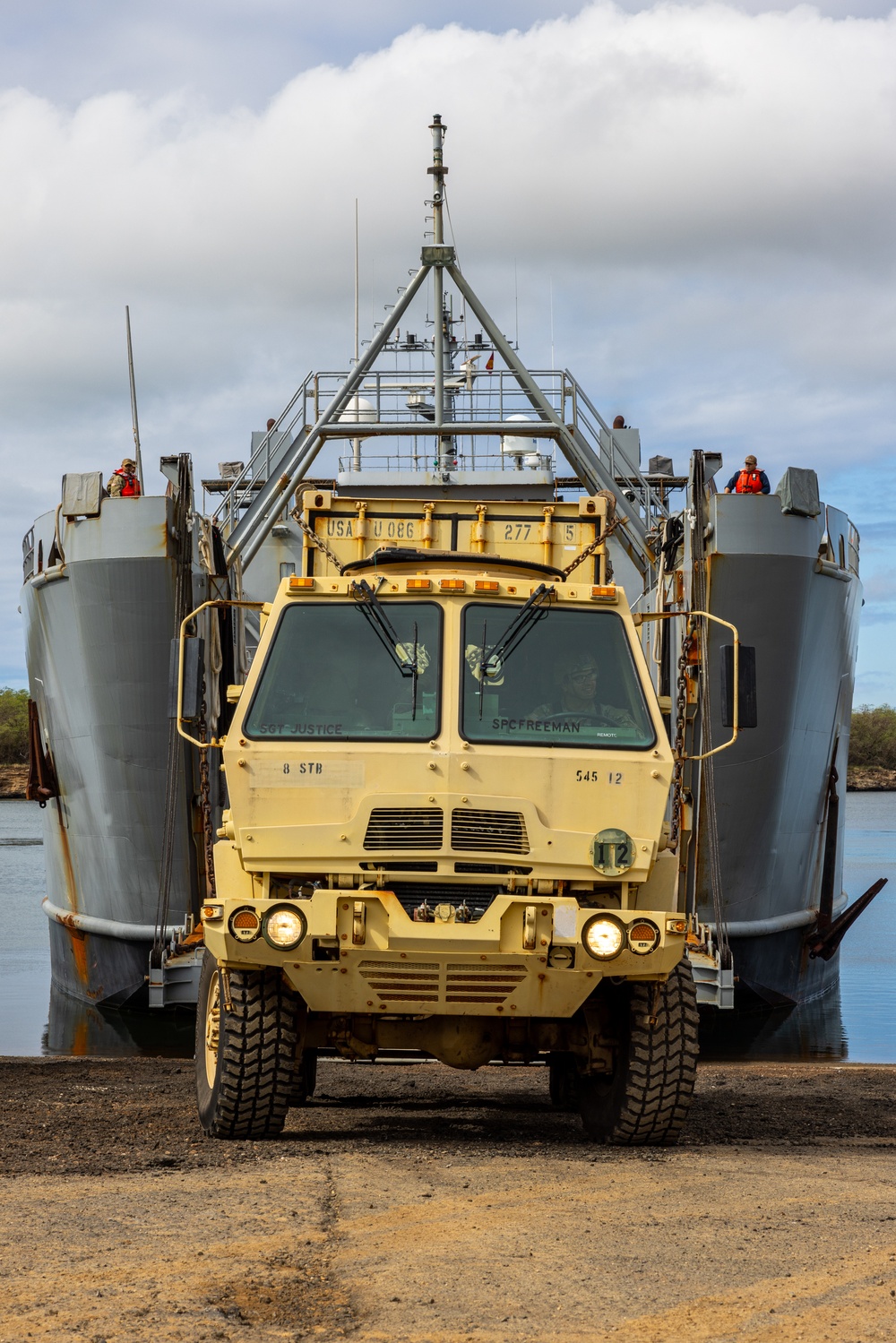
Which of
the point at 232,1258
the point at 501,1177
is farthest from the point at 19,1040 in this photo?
the point at 232,1258

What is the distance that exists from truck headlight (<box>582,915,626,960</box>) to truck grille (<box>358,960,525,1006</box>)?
290 millimetres

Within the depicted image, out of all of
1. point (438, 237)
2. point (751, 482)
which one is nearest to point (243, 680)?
point (751, 482)

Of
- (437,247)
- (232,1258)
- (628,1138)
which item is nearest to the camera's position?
(232,1258)

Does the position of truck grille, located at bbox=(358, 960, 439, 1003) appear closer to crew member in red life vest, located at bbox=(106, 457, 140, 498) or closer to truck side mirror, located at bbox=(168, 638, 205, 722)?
truck side mirror, located at bbox=(168, 638, 205, 722)

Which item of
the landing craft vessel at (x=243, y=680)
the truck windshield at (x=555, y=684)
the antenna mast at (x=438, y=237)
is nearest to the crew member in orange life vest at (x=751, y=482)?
the landing craft vessel at (x=243, y=680)

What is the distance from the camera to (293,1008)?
6.64m

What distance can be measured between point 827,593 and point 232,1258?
11901 mm

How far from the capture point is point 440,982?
623 centimetres

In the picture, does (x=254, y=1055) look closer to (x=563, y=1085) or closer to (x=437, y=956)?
(x=437, y=956)

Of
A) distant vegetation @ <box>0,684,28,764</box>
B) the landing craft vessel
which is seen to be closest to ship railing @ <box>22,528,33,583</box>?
the landing craft vessel

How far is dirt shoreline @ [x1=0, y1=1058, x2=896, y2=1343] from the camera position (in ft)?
12.9

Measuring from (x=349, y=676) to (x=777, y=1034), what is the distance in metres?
9.82

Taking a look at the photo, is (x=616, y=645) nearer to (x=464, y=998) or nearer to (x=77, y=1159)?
(x=464, y=998)

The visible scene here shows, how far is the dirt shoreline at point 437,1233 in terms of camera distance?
3.93 meters
